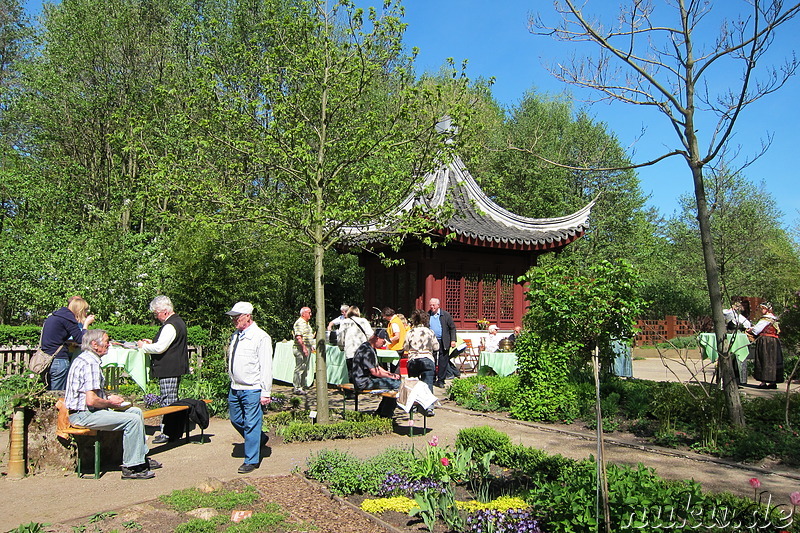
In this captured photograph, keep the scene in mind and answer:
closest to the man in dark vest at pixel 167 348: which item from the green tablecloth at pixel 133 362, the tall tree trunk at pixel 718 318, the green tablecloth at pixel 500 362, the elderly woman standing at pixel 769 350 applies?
the green tablecloth at pixel 133 362

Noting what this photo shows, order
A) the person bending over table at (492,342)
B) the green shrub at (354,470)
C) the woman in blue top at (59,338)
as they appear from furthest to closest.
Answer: the person bending over table at (492,342) < the woman in blue top at (59,338) < the green shrub at (354,470)

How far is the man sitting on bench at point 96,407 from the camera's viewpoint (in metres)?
6.36

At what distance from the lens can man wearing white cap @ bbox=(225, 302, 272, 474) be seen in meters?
6.75

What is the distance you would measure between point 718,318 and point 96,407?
7.47 m

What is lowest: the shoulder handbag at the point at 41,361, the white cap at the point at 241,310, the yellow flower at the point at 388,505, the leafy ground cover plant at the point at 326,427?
the yellow flower at the point at 388,505

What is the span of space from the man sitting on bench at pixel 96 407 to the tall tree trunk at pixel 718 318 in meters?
6.71

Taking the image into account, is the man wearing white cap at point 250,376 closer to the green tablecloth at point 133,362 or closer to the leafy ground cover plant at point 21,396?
the leafy ground cover plant at point 21,396

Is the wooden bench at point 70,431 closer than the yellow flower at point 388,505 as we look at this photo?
No

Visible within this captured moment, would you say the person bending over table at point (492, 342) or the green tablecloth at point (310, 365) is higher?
the person bending over table at point (492, 342)

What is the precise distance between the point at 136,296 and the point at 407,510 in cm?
1350

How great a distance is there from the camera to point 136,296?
54.7ft

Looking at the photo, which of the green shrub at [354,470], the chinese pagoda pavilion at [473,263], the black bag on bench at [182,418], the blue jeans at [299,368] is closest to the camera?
the green shrub at [354,470]

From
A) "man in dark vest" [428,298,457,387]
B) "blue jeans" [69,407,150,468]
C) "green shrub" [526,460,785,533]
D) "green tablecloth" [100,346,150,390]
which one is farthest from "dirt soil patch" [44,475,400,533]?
"man in dark vest" [428,298,457,387]

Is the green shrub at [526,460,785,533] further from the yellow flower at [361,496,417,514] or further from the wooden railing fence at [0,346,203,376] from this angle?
the wooden railing fence at [0,346,203,376]
